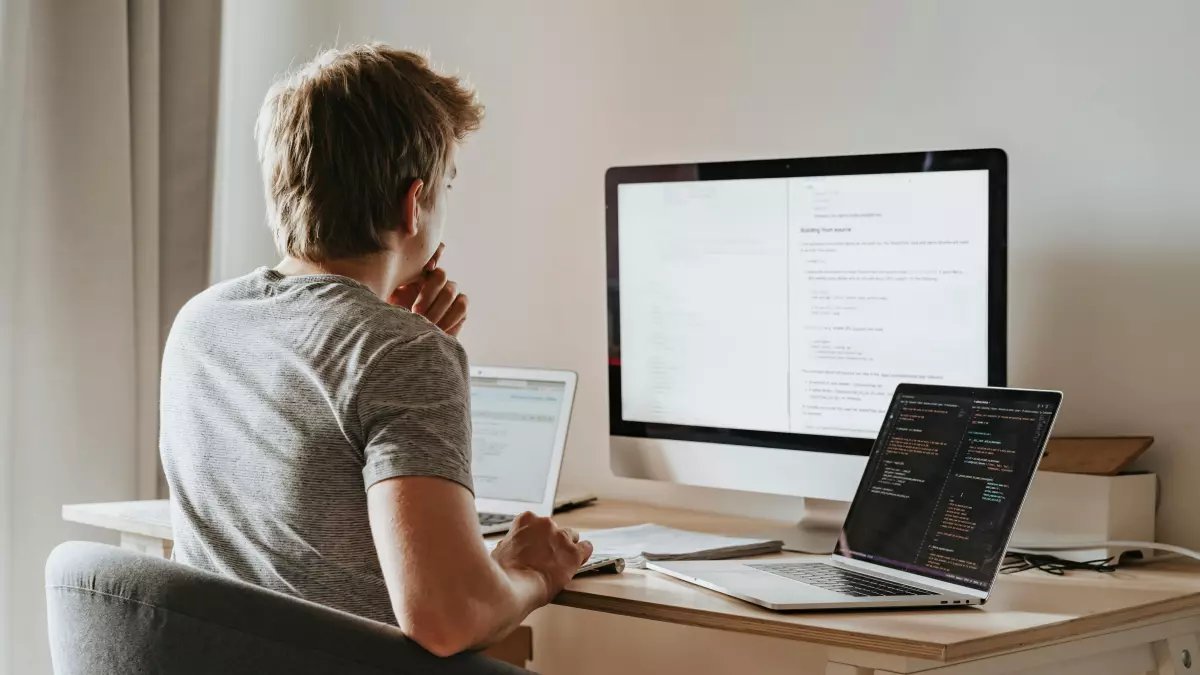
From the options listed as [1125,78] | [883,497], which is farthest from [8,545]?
[1125,78]

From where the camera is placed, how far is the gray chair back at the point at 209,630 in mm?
1019

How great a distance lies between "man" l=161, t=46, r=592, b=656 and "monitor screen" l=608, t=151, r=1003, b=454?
43cm

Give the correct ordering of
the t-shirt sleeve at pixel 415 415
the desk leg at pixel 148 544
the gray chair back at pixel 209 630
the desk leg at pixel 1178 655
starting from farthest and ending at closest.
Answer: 1. the desk leg at pixel 148 544
2. the desk leg at pixel 1178 655
3. the t-shirt sleeve at pixel 415 415
4. the gray chair back at pixel 209 630

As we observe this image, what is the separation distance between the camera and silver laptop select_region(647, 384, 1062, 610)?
135cm

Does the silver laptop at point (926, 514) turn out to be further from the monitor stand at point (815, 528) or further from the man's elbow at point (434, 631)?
the man's elbow at point (434, 631)

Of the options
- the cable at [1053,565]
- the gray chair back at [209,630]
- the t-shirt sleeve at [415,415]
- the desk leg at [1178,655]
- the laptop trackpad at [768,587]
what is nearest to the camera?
the gray chair back at [209,630]

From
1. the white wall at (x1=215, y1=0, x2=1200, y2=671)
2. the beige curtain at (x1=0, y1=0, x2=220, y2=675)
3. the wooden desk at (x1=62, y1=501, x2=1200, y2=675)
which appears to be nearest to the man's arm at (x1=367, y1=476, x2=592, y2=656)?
the wooden desk at (x1=62, y1=501, x2=1200, y2=675)

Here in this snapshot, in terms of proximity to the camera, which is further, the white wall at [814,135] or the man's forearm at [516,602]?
the white wall at [814,135]

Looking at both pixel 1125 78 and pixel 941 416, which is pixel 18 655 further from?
pixel 1125 78

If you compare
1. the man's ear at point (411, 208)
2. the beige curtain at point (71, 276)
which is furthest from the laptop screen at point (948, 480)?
the beige curtain at point (71, 276)

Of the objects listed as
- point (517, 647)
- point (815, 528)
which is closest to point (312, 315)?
point (815, 528)

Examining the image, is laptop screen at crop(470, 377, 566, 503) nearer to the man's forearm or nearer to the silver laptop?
the silver laptop

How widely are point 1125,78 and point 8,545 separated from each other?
1.88m

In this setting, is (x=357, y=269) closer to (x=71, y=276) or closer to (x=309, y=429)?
(x=309, y=429)
